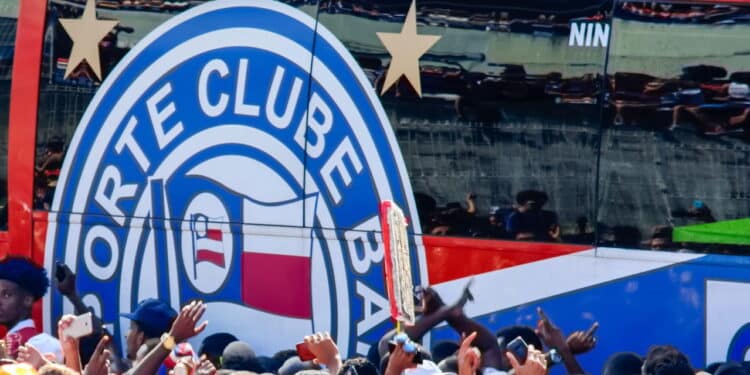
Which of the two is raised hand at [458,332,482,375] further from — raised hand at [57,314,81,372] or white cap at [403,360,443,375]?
raised hand at [57,314,81,372]

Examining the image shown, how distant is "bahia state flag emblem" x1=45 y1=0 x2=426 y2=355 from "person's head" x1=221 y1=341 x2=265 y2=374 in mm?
206

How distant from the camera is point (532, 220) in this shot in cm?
732

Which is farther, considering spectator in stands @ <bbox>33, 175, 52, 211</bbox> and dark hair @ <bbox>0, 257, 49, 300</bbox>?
spectator in stands @ <bbox>33, 175, 52, 211</bbox>

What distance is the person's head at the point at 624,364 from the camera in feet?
22.9

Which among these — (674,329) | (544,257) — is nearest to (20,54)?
(544,257)

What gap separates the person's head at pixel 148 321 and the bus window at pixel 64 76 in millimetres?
942

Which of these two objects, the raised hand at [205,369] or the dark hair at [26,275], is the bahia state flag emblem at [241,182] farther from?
the raised hand at [205,369]

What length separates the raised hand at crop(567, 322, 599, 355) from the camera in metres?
7.21

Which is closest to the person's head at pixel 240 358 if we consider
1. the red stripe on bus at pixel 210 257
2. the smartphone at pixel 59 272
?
the red stripe on bus at pixel 210 257

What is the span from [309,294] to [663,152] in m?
1.89

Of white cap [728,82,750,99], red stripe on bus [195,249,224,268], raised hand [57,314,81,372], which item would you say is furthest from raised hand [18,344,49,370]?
white cap [728,82,750,99]

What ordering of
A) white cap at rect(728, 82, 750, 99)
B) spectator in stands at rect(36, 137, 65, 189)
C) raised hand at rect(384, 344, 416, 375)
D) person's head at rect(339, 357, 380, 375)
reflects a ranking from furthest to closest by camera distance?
1. spectator in stands at rect(36, 137, 65, 189)
2. white cap at rect(728, 82, 750, 99)
3. person's head at rect(339, 357, 380, 375)
4. raised hand at rect(384, 344, 416, 375)

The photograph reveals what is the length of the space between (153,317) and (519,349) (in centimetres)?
197

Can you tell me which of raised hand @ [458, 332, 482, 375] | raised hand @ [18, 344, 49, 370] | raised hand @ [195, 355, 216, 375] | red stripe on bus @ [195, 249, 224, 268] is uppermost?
red stripe on bus @ [195, 249, 224, 268]
